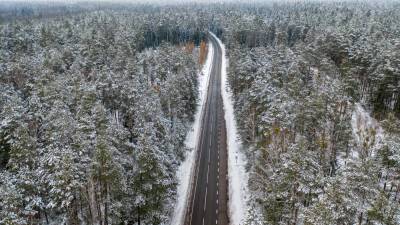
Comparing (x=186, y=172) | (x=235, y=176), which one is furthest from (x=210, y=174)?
(x=235, y=176)

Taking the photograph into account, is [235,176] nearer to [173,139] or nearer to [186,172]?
[186,172]

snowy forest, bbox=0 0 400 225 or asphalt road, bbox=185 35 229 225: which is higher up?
snowy forest, bbox=0 0 400 225

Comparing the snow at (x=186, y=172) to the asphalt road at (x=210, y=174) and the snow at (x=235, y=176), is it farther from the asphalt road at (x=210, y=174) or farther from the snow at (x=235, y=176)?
the snow at (x=235, y=176)

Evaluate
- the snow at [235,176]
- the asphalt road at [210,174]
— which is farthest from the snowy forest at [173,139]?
the asphalt road at [210,174]

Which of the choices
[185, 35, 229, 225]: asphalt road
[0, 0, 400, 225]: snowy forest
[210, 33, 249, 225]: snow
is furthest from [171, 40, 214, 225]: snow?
[210, 33, 249, 225]: snow

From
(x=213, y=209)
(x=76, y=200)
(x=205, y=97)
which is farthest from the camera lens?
(x=205, y=97)

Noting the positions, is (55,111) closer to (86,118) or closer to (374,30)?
(86,118)

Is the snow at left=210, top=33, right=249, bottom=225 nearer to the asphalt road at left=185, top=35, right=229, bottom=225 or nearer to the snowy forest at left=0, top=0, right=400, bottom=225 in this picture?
the asphalt road at left=185, top=35, right=229, bottom=225

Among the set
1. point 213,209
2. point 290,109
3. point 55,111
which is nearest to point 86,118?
point 55,111
